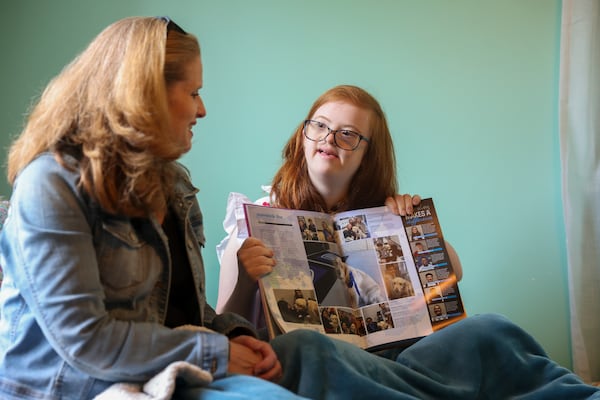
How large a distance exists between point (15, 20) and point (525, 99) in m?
1.46

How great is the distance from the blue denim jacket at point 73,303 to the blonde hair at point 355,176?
649 mm

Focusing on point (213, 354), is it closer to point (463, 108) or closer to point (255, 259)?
point (255, 259)

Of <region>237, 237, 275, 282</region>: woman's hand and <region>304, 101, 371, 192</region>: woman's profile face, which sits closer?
<region>237, 237, 275, 282</region>: woman's hand

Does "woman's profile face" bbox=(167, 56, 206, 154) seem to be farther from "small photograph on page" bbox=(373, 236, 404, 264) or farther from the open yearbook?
"small photograph on page" bbox=(373, 236, 404, 264)

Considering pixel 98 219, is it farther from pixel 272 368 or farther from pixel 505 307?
pixel 505 307

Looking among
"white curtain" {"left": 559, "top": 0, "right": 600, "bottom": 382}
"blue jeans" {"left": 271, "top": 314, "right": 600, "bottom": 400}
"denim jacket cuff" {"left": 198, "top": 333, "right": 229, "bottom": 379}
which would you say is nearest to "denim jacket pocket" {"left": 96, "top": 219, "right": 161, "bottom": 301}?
"denim jacket cuff" {"left": 198, "top": 333, "right": 229, "bottom": 379}

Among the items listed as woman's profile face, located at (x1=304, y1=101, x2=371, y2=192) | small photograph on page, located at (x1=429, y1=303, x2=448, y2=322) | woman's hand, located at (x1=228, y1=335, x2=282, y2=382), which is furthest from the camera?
woman's profile face, located at (x1=304, y1=101, x2=371, y2=192)

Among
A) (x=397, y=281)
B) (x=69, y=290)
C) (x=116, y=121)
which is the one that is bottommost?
(x=397, y=281)

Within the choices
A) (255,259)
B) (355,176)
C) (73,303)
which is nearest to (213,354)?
(73,303)

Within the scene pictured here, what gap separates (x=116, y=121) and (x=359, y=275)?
26.1 inches

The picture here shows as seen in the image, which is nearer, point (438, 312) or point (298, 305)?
point (298, 305)

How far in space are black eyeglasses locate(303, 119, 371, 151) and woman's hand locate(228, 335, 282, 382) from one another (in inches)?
24.5

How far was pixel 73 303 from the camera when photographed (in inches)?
36.1

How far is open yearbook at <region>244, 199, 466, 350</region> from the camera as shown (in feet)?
4.42
